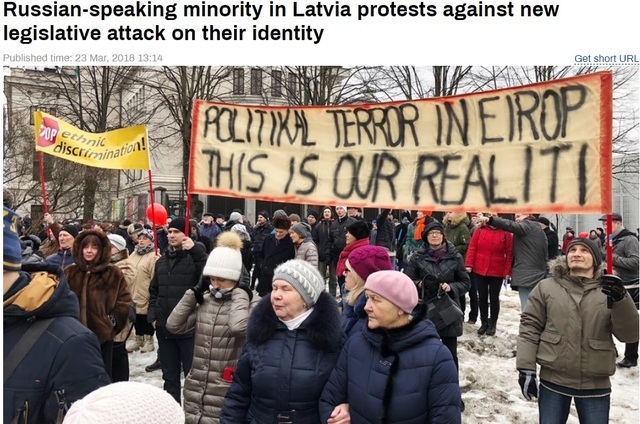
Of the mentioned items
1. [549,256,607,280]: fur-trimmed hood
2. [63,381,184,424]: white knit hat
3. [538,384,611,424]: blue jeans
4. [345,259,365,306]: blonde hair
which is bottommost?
[538,384,611,424]: blue jeans

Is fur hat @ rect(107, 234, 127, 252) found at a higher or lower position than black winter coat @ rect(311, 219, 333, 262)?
higher

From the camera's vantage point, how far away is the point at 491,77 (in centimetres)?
2414

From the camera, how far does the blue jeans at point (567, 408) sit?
368 centimetres

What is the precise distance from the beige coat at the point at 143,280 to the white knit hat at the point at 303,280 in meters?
3.86

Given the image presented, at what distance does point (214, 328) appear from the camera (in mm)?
4082

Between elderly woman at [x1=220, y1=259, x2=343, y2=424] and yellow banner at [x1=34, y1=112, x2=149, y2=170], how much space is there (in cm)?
385

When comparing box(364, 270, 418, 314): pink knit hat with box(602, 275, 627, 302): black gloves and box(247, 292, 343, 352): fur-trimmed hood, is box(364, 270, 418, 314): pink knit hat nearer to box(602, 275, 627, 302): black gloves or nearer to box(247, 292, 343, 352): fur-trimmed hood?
box(247, 292, 343, 352): fur-trimmed hood

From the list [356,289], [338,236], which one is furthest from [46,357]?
[338,236]

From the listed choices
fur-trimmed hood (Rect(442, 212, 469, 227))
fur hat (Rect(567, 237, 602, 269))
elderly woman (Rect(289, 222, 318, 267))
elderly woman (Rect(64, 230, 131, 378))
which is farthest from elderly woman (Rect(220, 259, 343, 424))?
fur-trimmed hood (Rect(442, 212, 469, 227))

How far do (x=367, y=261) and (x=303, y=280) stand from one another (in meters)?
0.83

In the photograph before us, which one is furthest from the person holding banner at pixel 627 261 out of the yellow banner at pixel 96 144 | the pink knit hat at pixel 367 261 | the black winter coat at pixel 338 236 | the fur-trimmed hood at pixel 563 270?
the yellow banner at pixel 96 144

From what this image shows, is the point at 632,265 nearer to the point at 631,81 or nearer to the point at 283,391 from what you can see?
the point at 283,391

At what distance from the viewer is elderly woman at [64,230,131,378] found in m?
4.54

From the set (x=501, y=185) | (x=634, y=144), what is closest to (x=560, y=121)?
(x=501, y=185)
